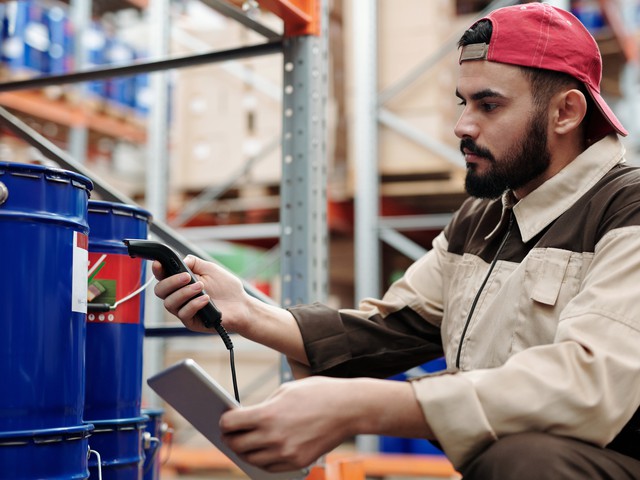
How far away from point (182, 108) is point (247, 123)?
0.53 m

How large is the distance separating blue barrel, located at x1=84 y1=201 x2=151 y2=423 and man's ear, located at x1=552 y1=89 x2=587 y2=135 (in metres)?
0.97

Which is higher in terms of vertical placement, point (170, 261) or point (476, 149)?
point (476, 149)

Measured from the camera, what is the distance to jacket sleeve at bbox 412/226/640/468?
3.88 ft

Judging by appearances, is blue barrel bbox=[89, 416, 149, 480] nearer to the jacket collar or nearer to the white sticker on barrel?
the white sticker on barrel

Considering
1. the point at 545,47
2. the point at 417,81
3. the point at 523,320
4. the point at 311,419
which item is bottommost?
the point at 311,419

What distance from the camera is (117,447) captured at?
1862mm

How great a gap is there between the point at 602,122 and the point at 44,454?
4.12 ft

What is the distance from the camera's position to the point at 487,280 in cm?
166

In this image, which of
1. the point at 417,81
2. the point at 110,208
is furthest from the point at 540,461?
the point at 417,81

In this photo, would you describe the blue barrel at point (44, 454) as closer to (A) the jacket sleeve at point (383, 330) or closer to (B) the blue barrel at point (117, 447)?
(B) the blue barrel at point (117, 447)

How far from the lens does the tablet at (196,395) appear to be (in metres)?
1.16

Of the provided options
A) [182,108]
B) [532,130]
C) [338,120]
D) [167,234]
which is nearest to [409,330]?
→ [532,130]

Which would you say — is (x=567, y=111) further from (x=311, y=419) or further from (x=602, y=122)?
(x=311, y=419)

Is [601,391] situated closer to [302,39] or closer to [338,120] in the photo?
[302,39]
